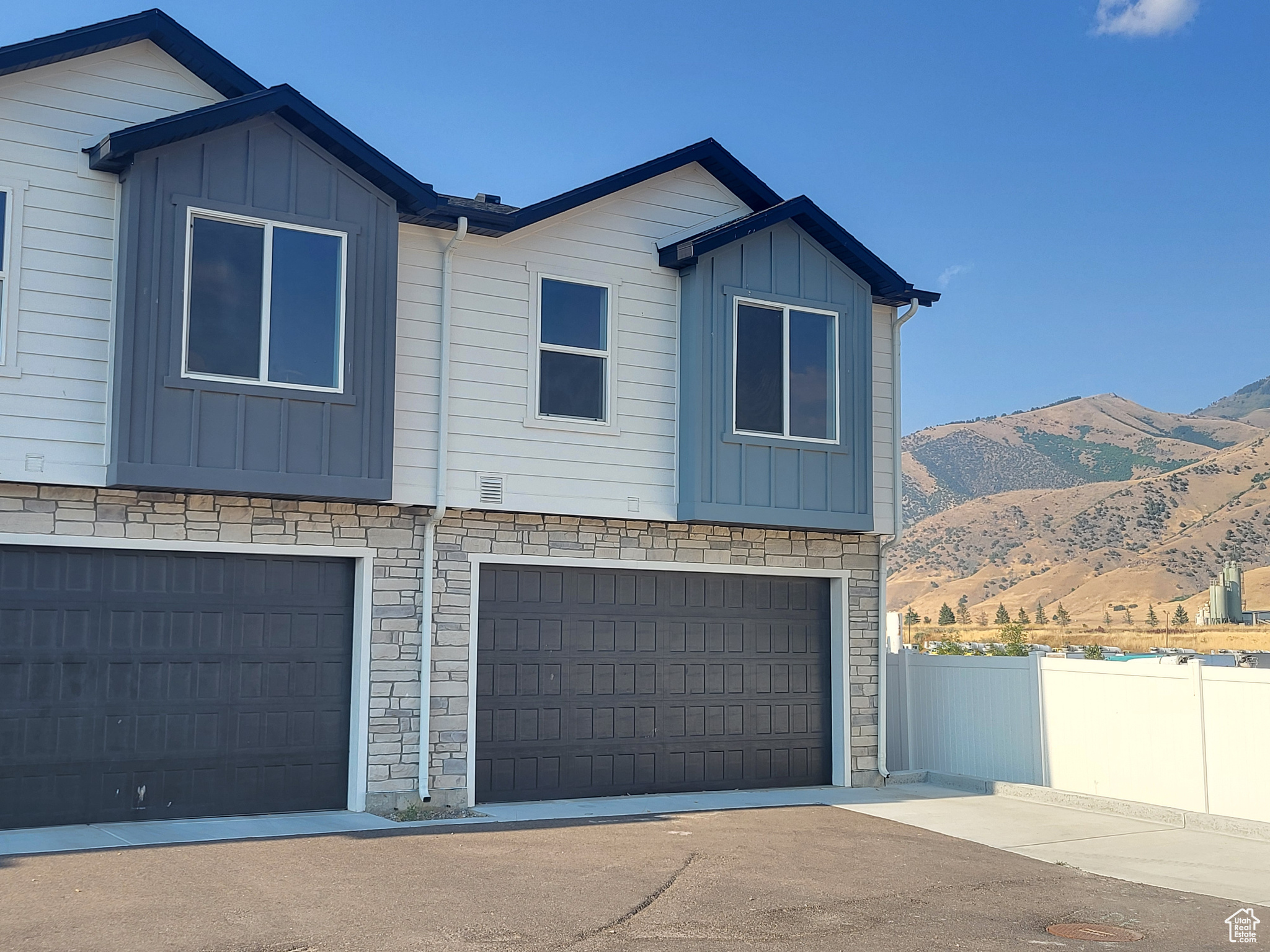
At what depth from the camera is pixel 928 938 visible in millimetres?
7590

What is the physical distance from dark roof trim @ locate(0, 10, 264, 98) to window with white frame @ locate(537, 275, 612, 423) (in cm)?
349

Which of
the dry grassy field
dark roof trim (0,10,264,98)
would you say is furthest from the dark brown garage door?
the dry grassy field

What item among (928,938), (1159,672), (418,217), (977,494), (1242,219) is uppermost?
(1242,219)

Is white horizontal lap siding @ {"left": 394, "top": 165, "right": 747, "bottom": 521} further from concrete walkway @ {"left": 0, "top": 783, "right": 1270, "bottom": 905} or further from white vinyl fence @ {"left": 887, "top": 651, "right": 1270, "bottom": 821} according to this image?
white vinyl fence @ {"left": 887, "top": 651, "right": 1270, "bottom": 821}

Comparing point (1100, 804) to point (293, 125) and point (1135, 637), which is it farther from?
point (1135, 637)

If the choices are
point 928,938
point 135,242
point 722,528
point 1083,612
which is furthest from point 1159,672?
point 1083,612

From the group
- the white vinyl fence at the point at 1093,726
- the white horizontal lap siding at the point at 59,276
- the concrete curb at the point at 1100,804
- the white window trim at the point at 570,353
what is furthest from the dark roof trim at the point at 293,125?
the concrete curb at the point at 1100,804

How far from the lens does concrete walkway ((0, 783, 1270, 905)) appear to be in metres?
9.72

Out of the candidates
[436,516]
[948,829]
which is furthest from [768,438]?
[948,829]

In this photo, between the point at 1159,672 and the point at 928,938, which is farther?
the point at 1159,672

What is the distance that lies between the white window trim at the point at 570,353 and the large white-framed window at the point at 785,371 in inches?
51.3

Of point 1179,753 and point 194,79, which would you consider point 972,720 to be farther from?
point 194,79

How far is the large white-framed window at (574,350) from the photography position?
12859mm

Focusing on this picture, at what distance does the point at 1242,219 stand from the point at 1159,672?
14247 cm
